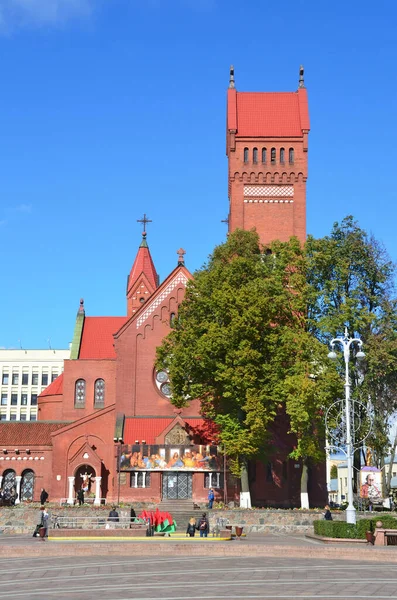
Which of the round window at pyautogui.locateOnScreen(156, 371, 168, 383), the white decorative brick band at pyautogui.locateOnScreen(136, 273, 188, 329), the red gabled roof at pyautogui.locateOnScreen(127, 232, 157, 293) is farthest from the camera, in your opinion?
the red gabled roof at pyautogui.locateOnScreen(127, 232, 157, 293)

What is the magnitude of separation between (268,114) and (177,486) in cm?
3053

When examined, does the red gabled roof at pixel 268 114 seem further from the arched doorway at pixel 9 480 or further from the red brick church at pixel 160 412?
the arched doorway at pixel 9 480

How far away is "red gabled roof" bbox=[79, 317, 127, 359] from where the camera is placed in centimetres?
7319

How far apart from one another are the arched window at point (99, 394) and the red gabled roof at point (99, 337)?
14.2 feet

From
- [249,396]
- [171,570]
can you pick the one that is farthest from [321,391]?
[171,570]

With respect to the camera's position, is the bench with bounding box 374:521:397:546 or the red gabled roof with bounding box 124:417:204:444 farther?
the red gabled roof with bounding box 124:417:204:444

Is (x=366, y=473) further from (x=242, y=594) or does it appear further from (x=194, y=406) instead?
(x=242, y=594)

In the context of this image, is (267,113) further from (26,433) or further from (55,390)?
(26,433)

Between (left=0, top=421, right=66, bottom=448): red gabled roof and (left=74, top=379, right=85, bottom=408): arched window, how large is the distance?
81.6 inches

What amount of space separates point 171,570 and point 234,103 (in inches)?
1922

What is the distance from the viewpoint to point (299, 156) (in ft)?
214

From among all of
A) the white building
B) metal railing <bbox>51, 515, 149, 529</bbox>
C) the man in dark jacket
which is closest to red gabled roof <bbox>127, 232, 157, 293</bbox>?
metal railing <bbox>51, 515, 149, 529</bbox>

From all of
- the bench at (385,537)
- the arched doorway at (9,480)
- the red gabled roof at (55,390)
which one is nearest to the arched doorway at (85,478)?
the arched doorway at (9,480)

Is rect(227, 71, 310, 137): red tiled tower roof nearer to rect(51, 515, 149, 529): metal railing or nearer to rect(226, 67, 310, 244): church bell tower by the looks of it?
rect(226, 67, 310, 244): church bell tower
